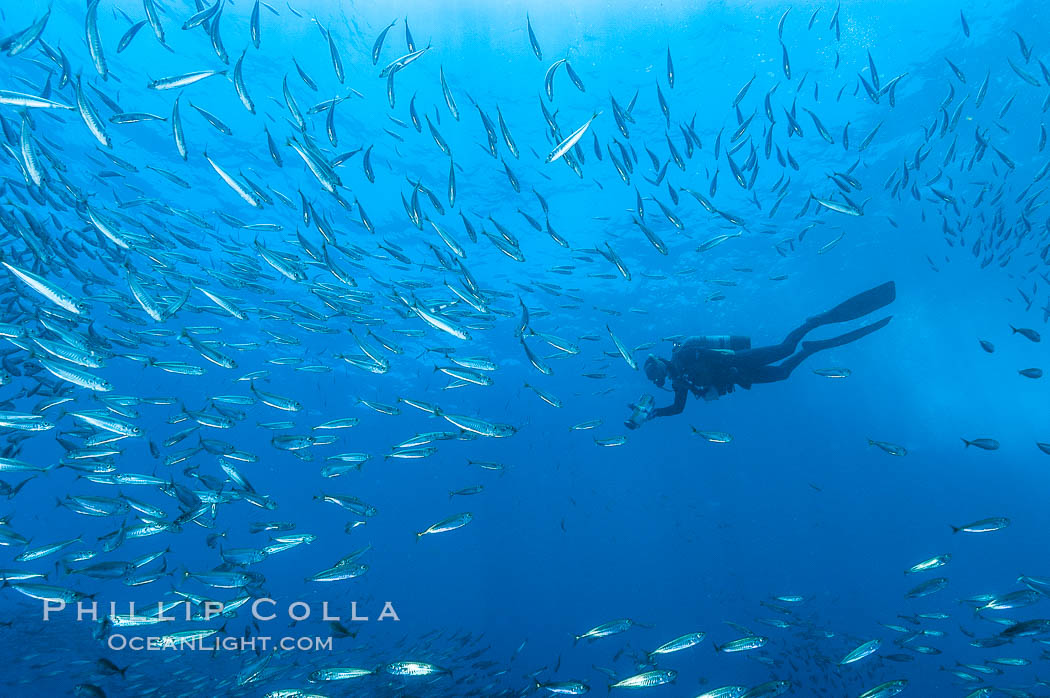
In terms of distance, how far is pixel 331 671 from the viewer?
18.5 ft

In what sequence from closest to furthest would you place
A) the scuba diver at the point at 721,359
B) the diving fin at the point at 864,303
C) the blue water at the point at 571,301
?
the blue water at the point at 571,301, the scuba diver at the point at 721,359, the diving fin at the point at 864,303

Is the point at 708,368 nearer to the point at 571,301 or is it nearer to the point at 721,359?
the point at 721,359

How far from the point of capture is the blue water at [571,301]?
9.91 meters

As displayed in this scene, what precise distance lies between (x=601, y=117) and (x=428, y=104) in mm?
5853

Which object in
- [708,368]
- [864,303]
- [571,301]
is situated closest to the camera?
[708,368]

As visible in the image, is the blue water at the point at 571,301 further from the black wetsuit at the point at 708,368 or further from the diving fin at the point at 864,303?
the diving fin at the point at 864,303

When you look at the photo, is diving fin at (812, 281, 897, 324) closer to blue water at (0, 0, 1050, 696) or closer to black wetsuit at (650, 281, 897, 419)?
black wetsuit at (650, 281, 897, 419)

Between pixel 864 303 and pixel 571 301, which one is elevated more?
pixel 571 301

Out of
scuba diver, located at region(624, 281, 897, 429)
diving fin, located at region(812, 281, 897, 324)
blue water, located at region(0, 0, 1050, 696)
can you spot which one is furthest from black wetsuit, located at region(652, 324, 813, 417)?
blue water, located at region(0, 0, 1050, 696)

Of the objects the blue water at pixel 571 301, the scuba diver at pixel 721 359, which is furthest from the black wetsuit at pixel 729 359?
the blue water at pixel 571 301

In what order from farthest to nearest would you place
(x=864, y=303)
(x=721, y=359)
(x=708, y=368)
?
1. (x=864, y=303)
2. (x=708, y=368)
3. (x=721, y=359)

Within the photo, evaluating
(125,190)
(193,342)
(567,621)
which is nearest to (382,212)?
(125,190)

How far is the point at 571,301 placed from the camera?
86.6ft

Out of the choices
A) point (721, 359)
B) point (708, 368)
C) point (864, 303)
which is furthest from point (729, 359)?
point (864, 303)
